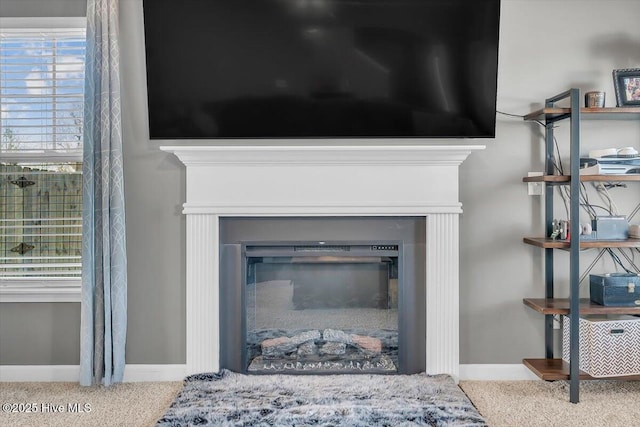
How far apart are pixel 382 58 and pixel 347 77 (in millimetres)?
205

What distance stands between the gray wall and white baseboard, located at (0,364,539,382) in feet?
0.12

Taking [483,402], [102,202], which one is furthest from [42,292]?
[483,402]

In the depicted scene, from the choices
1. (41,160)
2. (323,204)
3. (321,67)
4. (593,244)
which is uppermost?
(321,67)

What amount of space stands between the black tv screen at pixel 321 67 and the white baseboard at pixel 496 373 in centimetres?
129

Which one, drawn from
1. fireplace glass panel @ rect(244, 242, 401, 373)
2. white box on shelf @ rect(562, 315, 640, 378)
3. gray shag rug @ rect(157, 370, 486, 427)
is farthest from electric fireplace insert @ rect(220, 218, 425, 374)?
white box on shelf @ rect(562, 315, 640, 378)

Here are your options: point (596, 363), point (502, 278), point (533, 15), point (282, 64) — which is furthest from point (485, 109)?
point (596, 363)

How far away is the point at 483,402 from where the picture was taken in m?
2.40

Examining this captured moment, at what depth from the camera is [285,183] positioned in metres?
2.61

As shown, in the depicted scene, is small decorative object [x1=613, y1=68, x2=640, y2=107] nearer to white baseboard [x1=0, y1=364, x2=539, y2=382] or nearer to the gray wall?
the gray wall

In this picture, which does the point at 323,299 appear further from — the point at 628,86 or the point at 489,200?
the point at 628,86

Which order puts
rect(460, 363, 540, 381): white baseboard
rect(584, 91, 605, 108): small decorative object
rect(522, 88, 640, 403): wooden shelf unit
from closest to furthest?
rect(522, 88, 640, 403): wooden shelf unit
rect(584, 91, 605, 108): small decorative object
rect(460, 363, 540, 381): white baseboard

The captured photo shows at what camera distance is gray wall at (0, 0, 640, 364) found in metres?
2.65

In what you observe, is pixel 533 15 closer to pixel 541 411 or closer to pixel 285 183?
pixel 285 183

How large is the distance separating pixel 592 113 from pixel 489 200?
66cm
